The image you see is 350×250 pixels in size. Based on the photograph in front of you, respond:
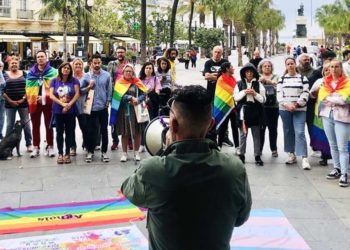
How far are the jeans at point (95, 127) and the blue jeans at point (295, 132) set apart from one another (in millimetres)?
2776

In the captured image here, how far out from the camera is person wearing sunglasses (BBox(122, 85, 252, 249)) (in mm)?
2170

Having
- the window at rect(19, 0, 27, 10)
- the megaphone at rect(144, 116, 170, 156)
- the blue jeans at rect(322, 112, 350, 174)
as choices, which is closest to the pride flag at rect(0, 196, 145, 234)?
the megaphone at rect(144, 116, 170, 156)

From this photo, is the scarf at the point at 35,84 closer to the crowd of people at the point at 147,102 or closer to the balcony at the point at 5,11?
the crowd of people at the point at 147,102

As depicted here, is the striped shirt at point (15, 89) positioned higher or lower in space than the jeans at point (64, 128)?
higher

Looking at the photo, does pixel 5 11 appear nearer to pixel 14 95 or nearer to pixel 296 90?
pixel 14 95

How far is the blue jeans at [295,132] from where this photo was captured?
789cm

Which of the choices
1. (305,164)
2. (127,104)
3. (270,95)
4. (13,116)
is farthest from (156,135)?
(13,116)

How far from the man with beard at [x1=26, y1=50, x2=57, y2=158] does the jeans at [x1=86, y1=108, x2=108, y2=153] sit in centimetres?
73

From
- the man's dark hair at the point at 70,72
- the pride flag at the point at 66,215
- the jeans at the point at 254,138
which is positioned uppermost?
the man's dark hair at the point at 70,72

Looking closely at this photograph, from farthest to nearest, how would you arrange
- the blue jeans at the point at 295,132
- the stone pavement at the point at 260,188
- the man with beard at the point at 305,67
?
the man with beard at the point at 305,67 → the blue jeans at the point at 295,132 → the stone pavement at the point at 260,188

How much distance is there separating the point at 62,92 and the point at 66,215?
280 centimetres

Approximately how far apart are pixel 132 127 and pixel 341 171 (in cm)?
317

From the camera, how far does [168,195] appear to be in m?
2.17

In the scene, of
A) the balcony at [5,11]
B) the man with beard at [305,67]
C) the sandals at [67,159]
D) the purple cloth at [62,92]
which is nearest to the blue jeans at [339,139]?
the man with beard at [305,67]
